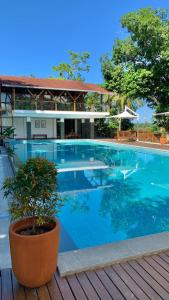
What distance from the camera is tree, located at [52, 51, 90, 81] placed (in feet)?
122

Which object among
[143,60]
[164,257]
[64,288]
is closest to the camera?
[64,288]

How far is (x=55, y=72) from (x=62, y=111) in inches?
574

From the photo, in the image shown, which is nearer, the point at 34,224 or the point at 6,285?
the point at 6,285

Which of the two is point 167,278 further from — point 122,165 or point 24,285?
point 122,165

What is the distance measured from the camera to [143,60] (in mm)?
22578

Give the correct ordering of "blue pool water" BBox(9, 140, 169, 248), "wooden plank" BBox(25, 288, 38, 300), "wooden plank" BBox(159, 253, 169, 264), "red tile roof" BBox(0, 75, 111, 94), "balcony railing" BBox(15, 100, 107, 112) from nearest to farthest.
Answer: "wooden plank" BBox(25, 288, 38, 300) < "wooden plank" BBox(159, 253, 169, 264) < "blue pool water" BBox(9, 140, 169, 248) < "red tile roof" BBox(0, 75, 111, 94) < "balcony railing" BBox(15, 100, 107, 112)

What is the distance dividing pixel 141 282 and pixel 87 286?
1.86 ft

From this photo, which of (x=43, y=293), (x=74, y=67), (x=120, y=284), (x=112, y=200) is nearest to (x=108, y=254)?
(x=120, y=284)

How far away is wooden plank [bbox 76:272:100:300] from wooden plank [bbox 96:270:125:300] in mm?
147

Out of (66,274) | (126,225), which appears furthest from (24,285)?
(126,225)

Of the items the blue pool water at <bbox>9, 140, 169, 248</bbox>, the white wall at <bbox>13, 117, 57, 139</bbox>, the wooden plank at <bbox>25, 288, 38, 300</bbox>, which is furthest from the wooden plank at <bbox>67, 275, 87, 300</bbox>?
the white wall at <bbox>13, 117, 57, 139</bbox>

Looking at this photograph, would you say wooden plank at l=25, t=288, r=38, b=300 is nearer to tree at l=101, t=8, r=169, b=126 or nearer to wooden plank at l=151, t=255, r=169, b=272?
wooden plank at l=151, t=255, r=169, b=272

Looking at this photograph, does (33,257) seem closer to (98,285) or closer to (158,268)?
(98,285)

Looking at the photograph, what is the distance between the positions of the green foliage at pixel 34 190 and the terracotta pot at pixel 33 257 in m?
0.25
